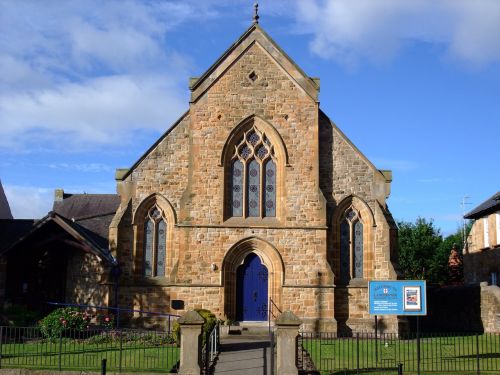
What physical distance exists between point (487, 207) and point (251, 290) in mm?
15695

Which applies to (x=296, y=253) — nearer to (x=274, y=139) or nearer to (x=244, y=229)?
(x=244, y=229)

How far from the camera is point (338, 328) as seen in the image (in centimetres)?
2638

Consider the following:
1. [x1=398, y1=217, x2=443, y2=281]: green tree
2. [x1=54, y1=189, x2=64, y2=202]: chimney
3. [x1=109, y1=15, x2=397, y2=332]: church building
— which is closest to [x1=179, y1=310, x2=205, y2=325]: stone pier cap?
[x1=109, y1=15, x2=397, y2=332]: church building

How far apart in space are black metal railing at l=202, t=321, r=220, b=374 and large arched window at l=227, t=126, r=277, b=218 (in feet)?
22.8

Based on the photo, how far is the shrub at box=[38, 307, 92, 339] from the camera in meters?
22.5

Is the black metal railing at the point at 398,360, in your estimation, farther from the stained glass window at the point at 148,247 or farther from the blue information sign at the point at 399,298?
the stained glass window at the point at 148,247

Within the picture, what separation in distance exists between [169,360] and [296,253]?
9093 millimetres

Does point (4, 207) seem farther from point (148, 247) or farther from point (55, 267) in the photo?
point (148, 247)

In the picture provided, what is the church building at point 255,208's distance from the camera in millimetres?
26359

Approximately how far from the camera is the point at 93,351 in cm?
2022

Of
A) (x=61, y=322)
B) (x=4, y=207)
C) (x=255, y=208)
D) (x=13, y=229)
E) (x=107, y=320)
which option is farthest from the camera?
(x=4, y=207)

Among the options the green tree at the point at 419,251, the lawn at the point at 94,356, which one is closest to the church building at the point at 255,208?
the lawn at the point at 94,356

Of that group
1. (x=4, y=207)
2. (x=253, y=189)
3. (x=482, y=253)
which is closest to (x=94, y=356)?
(x=253, y=189)

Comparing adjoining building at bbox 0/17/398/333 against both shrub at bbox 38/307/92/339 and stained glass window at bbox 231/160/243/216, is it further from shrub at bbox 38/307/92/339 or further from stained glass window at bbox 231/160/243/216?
shrub at bbox 38/307/92/339
